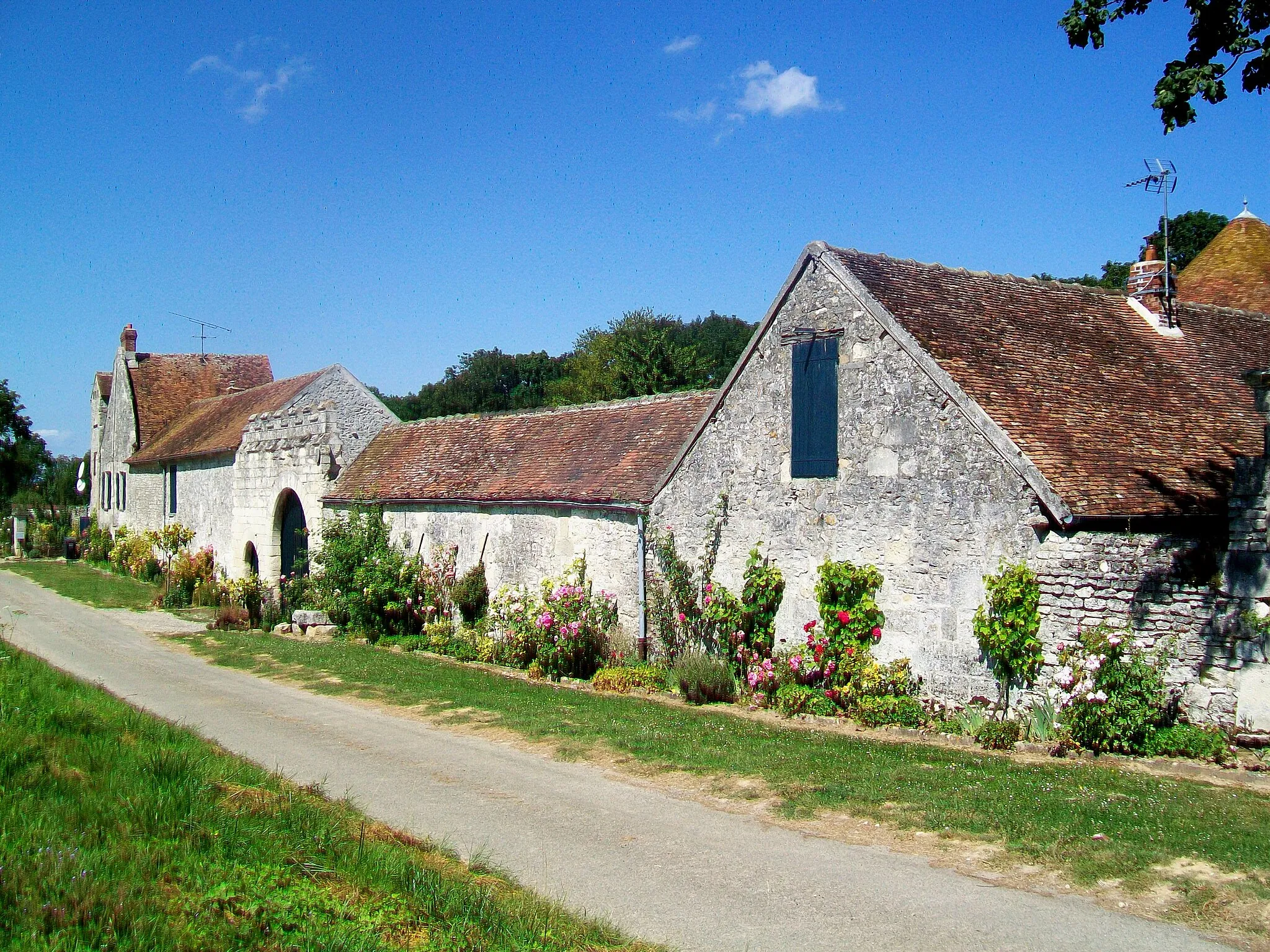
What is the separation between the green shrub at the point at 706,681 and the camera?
1338 cm

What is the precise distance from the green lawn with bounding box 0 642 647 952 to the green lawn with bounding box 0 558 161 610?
68.0 feet

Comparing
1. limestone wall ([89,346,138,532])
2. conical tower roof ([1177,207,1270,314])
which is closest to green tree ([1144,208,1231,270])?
conical tower roof ([1177,207,1270,314])

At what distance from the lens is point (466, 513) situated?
19.3 metres

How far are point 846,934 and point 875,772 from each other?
3571mm

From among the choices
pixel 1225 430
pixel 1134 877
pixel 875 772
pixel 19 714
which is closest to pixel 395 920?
pixel 19 714

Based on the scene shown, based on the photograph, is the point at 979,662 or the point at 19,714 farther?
the point at 979,662

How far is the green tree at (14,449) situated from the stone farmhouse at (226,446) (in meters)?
6.73

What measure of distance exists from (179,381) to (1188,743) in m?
38.7

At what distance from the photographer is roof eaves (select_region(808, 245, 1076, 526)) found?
10086 mm

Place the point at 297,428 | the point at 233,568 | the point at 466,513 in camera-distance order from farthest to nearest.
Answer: the point at 233,568, the point at 297,428, the point at 466,513

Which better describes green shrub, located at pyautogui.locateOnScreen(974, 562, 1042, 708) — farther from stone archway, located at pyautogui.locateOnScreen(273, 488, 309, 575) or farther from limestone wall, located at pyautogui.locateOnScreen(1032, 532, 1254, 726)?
stone archway, located at pyautogui.locateOnScreen(273, 488, 309, 575)

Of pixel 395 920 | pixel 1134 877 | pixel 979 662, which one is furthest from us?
pixel 979 662

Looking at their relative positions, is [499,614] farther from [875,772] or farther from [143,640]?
[875,772]

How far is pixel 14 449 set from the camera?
49.7 meters
